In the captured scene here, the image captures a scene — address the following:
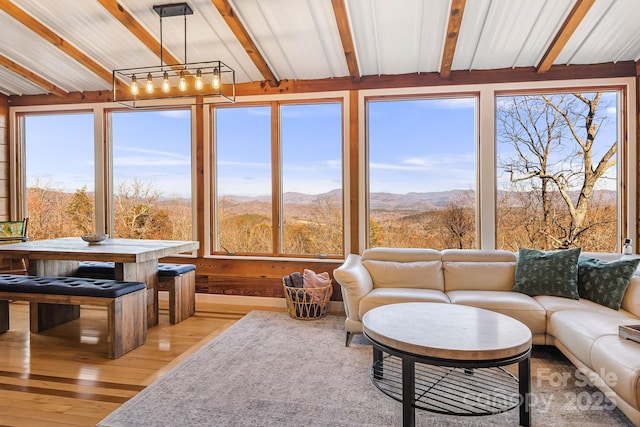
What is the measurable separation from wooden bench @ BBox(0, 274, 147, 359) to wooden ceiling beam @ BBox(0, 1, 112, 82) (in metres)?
2.29

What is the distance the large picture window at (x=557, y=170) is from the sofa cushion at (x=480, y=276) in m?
0.67

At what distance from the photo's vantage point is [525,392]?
2121 mm

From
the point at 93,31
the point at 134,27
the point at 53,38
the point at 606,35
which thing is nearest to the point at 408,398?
the point at 606,35

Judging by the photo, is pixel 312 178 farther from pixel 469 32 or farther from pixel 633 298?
pixel 633 298

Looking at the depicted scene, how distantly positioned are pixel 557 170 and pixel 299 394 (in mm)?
3526

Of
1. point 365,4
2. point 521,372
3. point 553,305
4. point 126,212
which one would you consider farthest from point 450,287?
point 126,212

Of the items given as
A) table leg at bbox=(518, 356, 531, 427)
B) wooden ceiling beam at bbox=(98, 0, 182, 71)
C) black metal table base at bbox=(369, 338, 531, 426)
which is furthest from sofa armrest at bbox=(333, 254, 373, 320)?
wooden ceiling beam at bbox=(98, 0, 182, 71)

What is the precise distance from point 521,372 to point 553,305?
1.10 m

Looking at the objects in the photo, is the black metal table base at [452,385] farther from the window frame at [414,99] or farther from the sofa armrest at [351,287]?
the window frame at [414,99]

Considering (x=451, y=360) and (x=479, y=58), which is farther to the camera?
(x=479, y=58)

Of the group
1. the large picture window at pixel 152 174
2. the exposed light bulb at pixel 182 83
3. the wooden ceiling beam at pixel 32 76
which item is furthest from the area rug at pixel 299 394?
the wooden ceiling beam at pixel 32 76

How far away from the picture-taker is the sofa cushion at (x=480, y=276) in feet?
11.8

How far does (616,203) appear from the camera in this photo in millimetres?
4035

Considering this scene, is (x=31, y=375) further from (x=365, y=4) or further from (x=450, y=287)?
(x=365, y=4)
